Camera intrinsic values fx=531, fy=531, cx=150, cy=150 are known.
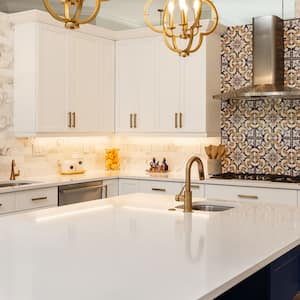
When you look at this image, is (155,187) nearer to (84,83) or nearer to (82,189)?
(82,189)

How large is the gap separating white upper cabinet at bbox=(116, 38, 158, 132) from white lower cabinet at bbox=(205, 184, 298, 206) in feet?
3.68

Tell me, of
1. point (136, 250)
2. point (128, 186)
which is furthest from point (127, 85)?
point (136, 250)

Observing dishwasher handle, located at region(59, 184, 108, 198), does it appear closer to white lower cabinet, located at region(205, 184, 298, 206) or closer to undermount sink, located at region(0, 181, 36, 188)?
A: undermount sink, located at region(0, 181, 36, 188)

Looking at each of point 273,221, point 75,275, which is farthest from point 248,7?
point 75,275

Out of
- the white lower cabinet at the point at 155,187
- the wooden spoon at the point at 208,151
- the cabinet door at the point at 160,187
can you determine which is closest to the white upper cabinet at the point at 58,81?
the white lower cabinet at the point at 155,187

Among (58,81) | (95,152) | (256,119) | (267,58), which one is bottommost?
(95,152)

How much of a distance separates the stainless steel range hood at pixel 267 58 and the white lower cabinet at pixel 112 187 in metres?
1.38

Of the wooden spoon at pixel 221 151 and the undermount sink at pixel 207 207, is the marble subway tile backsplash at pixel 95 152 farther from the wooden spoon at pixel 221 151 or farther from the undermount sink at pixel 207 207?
the undermount sink at pixel 207 207

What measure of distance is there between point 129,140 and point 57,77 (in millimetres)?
1427

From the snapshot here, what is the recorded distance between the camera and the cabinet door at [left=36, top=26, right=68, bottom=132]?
511 centimetres

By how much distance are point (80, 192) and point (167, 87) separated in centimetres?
148

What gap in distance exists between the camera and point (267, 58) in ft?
17.3

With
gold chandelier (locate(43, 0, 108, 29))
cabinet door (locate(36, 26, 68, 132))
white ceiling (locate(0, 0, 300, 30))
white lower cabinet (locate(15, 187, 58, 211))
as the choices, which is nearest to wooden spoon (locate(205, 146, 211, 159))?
white ceiling (locate(0, 0, 300, 30))

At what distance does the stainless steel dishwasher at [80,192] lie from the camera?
496cm
